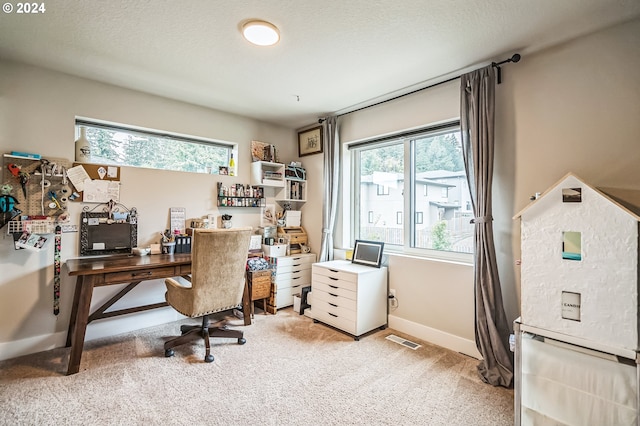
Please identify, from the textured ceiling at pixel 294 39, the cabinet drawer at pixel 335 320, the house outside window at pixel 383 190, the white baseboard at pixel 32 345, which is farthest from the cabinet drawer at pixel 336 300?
the white baseboard at pixel 32 345

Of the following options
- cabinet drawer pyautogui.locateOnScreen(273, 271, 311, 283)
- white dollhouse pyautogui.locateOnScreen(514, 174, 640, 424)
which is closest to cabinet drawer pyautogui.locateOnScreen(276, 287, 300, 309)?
cabinet drawer pyautogui.locateOnScreen(273, 271, 311, 283)

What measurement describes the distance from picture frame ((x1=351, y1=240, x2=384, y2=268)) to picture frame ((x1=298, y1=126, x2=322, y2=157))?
1.48 metres

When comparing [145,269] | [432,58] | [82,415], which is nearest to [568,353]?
[432,58]

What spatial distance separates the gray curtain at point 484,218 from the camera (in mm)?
2246

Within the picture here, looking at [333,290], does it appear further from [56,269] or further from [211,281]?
[56,269]

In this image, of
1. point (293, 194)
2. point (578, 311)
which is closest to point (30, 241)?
point (293, 194)

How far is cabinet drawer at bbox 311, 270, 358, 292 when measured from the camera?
2920mm

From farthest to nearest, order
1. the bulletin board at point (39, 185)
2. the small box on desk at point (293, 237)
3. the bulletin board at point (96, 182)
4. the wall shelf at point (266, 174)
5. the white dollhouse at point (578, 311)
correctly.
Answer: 1. the small box on desk at point (293, 237)
2. the wall shelf at point (266, 174)
3. the bulletin board at point (96, 182)
4. the bulletin board at point (39, 185)
5. the white dollhouse at point (578, 311)

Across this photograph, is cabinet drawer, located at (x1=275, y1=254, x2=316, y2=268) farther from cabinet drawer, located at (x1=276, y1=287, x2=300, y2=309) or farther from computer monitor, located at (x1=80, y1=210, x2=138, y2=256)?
computer monitor, located at (x1=80, y1=210, x2=138, y2=256)

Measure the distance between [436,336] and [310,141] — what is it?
9.45 ft

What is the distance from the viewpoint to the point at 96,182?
2.83 meters

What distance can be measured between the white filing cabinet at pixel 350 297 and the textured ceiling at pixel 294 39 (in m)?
1.88

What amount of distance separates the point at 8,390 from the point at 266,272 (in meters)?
2.22

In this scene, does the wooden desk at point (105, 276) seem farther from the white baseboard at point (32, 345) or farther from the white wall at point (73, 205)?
the white wall at point (73, 205)
